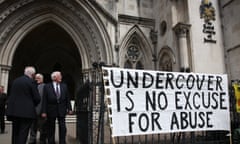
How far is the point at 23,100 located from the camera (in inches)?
151

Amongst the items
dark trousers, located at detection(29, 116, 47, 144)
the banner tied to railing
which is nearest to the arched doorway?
dark trousers, located at detection(29, 116, 47, 144)

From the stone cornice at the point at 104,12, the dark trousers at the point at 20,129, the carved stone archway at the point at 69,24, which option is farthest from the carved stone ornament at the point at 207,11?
the dark trousers at the point at 20,129

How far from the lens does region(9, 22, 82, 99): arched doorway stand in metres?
13.8

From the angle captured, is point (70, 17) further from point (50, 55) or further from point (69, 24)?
point (50, 55)

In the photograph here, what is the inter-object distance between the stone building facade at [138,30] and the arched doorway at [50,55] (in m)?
0.46

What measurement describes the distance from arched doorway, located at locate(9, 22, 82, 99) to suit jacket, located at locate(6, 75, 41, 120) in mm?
10140

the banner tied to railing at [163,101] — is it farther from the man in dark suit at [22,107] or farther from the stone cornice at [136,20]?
the stone cornice at [136,20]

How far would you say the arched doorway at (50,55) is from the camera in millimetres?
13750

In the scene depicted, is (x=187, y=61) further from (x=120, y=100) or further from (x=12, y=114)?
(x=12, y=114)

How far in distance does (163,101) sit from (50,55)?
472 inches

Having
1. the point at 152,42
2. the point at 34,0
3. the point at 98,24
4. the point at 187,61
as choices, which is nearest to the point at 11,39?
the point at 34,0

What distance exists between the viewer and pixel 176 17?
33.1 ft

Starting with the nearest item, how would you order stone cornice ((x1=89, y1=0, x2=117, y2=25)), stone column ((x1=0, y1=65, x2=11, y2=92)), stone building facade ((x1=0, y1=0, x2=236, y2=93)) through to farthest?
stone building facade ((x1=0, y1=0, x2=236, y2=93)), stone column ((x1=0, y1=65, x2=11, y2=92)), stone cornice ((x1=89, y1=0, x2=117, y2=25))

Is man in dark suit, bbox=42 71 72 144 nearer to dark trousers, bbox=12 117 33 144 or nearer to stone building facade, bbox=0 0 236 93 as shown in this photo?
dark trousers, bbox=12 117 33 144
